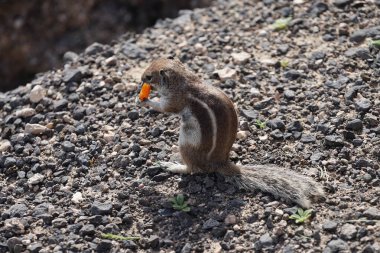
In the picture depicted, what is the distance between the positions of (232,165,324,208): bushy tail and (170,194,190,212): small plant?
43 cm

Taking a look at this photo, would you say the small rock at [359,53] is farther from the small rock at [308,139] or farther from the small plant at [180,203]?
the small plant at [180,203]

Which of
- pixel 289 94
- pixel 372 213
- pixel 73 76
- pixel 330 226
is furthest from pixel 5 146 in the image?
pixel 372 213

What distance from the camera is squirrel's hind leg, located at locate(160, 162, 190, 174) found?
5.40m

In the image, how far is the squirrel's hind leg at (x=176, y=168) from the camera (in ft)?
Result: 17.7

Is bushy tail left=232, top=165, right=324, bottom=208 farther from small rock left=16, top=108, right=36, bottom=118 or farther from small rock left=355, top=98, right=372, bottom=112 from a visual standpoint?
small rock left=16, top=108, right=36, bottom=118

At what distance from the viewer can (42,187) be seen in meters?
5.63

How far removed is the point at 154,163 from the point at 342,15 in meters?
3.02

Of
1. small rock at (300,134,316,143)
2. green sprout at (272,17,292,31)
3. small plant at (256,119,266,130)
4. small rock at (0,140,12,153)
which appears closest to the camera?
small rock at (300,134,316,143)

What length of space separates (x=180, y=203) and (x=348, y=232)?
1275 millimetres

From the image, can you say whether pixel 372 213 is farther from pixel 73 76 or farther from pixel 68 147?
pixel 73 76

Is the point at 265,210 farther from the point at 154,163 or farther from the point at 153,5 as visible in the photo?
the point at 153,5

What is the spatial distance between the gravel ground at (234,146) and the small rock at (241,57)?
2cm

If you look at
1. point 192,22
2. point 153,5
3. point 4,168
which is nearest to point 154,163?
point 4,168

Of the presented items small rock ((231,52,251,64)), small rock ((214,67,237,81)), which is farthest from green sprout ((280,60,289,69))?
small rock ((214,67,237,81))
